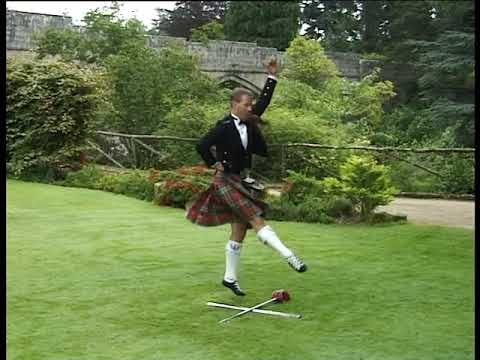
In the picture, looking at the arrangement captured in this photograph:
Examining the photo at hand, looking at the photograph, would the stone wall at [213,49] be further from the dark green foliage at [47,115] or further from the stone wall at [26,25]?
the dark green foliage at [47,115]

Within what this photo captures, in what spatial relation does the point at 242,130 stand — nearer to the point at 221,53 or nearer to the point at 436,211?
the point at 436,211

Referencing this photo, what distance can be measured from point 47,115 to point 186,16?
834 inches

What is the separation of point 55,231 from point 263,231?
4018 millimetres

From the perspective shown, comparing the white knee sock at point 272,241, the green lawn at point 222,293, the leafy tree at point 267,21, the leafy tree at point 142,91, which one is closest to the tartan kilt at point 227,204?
the white knee sock at point 272,241

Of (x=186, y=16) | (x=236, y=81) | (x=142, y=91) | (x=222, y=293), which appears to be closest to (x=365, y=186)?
(x=222, y=293)

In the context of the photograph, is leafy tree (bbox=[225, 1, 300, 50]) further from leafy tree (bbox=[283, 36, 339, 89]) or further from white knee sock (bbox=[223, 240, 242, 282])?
white knee sock (bbox=[223, 240, 242, 282])

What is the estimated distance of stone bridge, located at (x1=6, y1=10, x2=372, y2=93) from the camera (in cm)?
1873

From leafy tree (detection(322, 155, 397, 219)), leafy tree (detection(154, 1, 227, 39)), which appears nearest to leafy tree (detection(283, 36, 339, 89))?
leafy tree (detection(322, 155, 397, 219))

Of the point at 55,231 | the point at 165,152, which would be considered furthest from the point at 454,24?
the point at 55,231

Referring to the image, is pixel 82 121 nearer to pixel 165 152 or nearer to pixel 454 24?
pixel 165 152

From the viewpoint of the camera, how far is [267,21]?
29703 mm

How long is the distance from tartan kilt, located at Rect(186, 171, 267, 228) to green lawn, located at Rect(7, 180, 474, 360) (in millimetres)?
570

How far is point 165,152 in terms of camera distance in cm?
1434

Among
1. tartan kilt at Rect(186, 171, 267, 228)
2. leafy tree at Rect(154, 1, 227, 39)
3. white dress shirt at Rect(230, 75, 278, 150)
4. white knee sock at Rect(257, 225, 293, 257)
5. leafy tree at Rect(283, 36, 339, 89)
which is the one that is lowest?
white knee sock at Rect(257, 225, 293, 257)
